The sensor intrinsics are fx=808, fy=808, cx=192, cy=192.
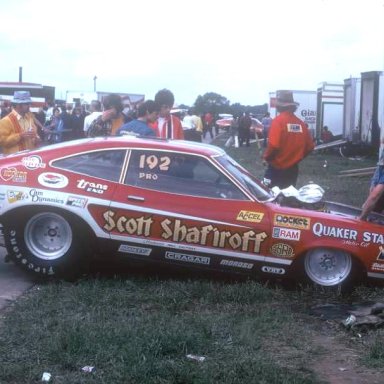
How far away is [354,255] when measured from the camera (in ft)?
23.7

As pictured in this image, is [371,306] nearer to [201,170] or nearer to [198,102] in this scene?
[201,170]

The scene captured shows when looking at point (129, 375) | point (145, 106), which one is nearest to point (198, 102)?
point (145, 106)

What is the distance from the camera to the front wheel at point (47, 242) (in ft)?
24.0

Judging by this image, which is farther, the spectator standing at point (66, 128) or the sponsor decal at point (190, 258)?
the spectator standing at point (66, 128)

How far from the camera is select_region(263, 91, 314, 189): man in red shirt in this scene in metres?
9.45

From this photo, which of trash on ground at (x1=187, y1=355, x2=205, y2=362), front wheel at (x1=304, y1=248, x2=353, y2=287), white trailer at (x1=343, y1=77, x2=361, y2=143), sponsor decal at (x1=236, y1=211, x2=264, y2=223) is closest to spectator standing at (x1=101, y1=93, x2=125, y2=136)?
sponsor decal at (x1=236, y1=211, x2=264, y2=223)

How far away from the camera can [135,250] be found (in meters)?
7.30

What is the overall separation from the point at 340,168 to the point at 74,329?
60.7 feet

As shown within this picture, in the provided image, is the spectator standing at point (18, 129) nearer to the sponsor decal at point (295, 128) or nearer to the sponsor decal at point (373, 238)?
the sponsor decal at point (295, 128)

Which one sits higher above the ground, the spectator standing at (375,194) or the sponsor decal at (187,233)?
the spectator standing at (375,194)

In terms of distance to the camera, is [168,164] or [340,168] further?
[340,168]

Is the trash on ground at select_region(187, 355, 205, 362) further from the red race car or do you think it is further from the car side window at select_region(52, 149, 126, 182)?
the car side window at select_region(52, 149, 126, 182)

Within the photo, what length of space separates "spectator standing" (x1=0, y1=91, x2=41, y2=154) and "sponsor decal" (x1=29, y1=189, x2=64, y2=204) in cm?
274

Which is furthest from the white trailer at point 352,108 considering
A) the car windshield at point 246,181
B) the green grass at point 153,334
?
the green grass at point 153,334
